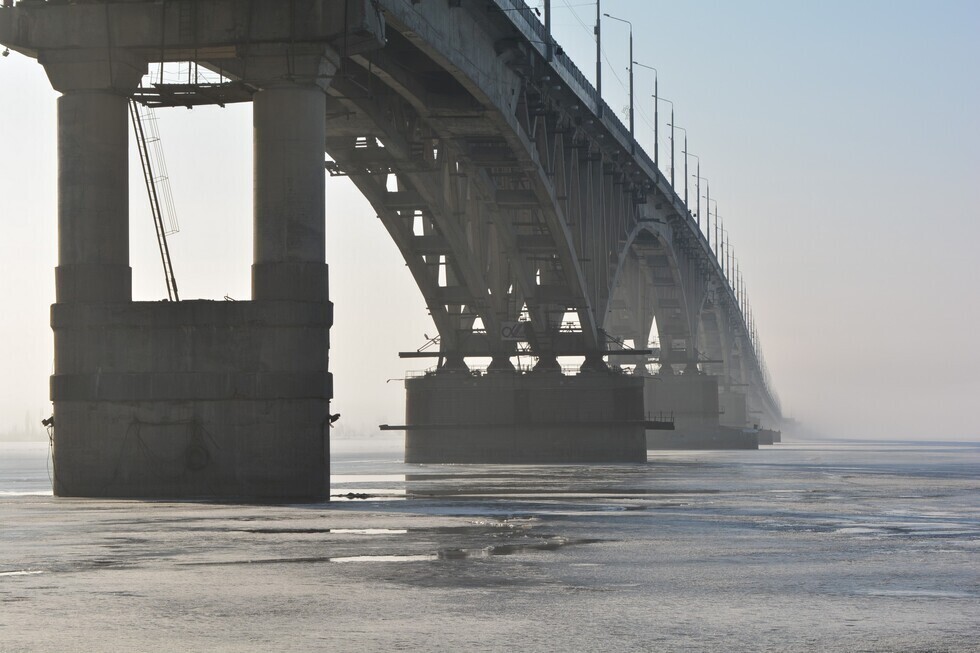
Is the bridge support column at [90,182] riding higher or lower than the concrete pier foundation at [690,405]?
higher

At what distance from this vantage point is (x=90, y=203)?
37.2 metres

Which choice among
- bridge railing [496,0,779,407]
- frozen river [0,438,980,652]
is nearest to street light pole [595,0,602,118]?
bridge railing [496,0,779,407]

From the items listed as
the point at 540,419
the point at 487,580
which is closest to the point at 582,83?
the point at 540,419

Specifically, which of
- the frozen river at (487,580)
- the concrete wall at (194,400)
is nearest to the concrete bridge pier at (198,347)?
the concrete wall at (194,400)

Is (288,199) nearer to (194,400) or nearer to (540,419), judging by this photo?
(194,400)

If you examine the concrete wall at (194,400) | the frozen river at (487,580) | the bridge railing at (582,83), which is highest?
the bridge railing at (582,83)

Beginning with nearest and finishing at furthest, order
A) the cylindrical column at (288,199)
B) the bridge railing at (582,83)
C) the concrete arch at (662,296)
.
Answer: the cylindrical column at (288,199) < the bridge railing at (582,83) < the concrete arch at (662,296)

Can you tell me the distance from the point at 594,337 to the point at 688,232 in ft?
131

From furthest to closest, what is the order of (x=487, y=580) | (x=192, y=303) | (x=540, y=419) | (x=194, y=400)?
(x=540, y=419) < (x=192, y=303) < (x=194, y=400) < (x=487, y=580)

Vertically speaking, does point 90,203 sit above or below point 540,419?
above

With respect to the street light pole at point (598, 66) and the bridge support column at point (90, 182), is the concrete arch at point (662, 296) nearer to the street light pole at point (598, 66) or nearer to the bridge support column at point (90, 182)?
the street light pole at point (598, 66)

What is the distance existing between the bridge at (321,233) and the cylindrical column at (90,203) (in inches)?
2.1

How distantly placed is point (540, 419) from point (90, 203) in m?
51.8

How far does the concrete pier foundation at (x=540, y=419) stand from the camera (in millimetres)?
86375
